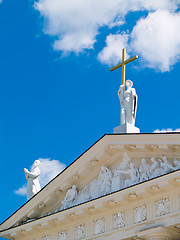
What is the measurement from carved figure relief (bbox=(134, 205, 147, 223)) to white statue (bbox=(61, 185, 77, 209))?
8.94ft

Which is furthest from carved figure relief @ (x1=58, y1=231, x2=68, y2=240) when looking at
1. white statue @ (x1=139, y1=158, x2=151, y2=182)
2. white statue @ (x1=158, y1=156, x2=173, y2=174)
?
white statue @ (x1=158, y1=156, x2=173, y2=174)

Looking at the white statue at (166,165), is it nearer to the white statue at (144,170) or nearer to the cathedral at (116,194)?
the cathedral at (116,194)

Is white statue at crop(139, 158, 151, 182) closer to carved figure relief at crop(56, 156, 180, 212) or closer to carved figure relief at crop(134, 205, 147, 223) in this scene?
carved figure relief at crop(56, 156, 180, 212)

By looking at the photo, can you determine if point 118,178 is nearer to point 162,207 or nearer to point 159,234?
point 162,207

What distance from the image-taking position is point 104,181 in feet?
59.9

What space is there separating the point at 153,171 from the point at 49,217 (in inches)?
152

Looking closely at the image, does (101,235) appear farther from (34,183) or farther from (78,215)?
(34,183)

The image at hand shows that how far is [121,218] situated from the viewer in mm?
17234

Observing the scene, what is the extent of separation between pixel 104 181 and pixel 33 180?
339 centimetres

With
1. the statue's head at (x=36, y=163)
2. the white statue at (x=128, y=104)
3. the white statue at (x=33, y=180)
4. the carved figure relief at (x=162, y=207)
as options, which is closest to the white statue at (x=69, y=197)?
the white statue at (x=33, y=180)

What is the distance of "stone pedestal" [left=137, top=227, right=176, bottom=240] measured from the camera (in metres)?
15.8

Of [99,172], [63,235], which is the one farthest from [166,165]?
[63,235]

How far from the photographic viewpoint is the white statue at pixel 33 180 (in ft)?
67.3

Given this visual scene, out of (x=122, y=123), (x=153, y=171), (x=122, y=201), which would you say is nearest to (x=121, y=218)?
(x=122, y=201)
